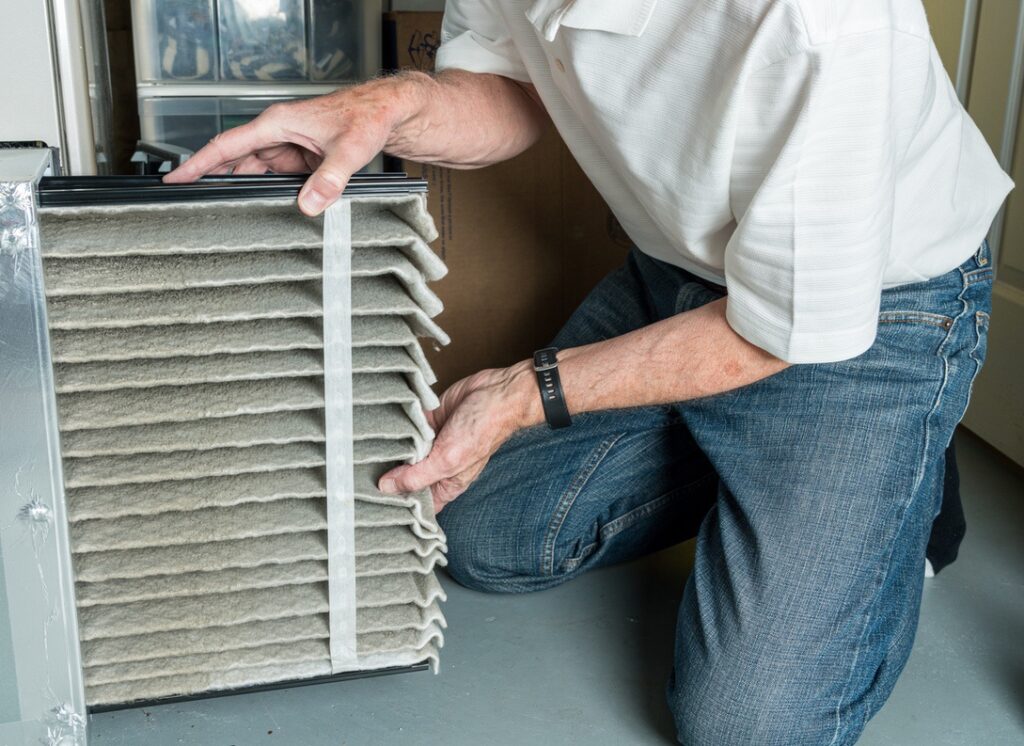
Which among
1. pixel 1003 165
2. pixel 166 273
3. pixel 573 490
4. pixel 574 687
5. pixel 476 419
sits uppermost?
pixel 166 273

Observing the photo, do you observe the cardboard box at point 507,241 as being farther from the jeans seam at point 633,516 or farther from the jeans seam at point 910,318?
the jeans seam at point 910,318

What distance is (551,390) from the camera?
3.81 ft

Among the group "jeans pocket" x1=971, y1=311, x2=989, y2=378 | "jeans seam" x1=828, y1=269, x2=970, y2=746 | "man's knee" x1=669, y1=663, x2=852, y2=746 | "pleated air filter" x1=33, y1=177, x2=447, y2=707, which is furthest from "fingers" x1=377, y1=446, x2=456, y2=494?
"jeans pocket" x1=971, y1=311, x2=989, y2=378

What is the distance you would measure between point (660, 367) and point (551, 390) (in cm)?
12

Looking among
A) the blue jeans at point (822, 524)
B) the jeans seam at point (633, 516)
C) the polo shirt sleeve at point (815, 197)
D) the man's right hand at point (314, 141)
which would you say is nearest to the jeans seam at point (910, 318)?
the blue jeans at point (822, 524)

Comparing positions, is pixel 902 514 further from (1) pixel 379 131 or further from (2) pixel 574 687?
(1) pixel 379 131

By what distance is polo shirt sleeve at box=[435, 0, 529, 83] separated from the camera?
4.48 ft

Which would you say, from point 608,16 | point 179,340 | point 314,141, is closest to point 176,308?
point 179,340

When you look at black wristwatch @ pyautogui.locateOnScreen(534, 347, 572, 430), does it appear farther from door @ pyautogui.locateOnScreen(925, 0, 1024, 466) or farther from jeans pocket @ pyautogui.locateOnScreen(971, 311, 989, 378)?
door @ pyautogui.locateOnScreen(925, 0, 1024, 466)

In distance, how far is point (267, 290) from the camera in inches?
35.8

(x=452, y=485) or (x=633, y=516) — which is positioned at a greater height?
(x=452, y=485)

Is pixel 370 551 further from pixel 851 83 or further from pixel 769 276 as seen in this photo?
pixel 851 83

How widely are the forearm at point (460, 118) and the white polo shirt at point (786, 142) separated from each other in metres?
0.14

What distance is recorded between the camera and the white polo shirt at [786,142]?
939mm
